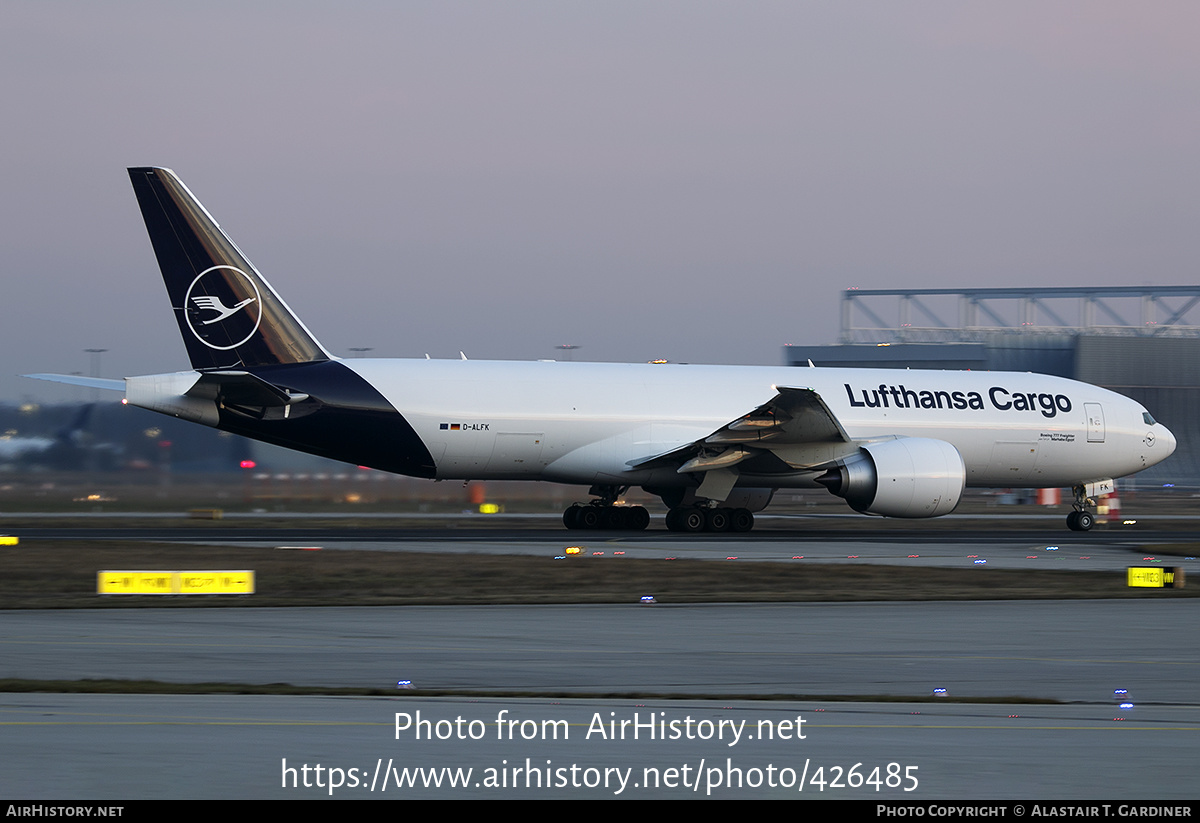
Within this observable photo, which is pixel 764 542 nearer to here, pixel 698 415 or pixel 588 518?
pixel 698 415

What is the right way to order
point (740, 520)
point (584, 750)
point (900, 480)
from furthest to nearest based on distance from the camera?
point (740, 520)
point (900, 480)
point (584, 750)

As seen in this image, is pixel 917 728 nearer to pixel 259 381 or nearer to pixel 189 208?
pixel 259 381

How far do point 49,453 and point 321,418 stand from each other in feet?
36.5

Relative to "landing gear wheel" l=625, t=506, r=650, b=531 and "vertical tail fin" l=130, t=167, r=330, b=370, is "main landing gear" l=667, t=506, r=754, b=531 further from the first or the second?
"vertical tail fin" l=130, t=167, r=330, b=370

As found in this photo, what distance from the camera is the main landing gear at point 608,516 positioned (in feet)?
114

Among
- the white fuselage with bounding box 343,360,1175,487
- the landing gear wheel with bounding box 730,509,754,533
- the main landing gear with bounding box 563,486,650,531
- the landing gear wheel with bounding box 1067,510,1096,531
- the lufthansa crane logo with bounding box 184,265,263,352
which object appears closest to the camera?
the lufthansa crane logo with bounding box 184,265,263,352

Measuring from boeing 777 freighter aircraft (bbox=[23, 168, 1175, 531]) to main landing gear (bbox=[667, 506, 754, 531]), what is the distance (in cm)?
3

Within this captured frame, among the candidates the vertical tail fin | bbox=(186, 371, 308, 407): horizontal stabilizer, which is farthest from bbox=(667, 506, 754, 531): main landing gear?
the vertical tail fin

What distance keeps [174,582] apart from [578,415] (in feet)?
52.4

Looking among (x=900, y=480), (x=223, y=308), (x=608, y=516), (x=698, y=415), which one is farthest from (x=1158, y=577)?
(x=223, y=308)

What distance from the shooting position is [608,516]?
114 ft

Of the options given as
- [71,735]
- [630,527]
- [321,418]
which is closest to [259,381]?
[321,418]

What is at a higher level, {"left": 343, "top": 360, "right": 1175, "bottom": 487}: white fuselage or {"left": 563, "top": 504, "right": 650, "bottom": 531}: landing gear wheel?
{"left": 343, "top": 360, "right": 1175, "bottom": 487}: white fuselage

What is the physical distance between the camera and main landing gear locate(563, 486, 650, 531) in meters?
34.8
